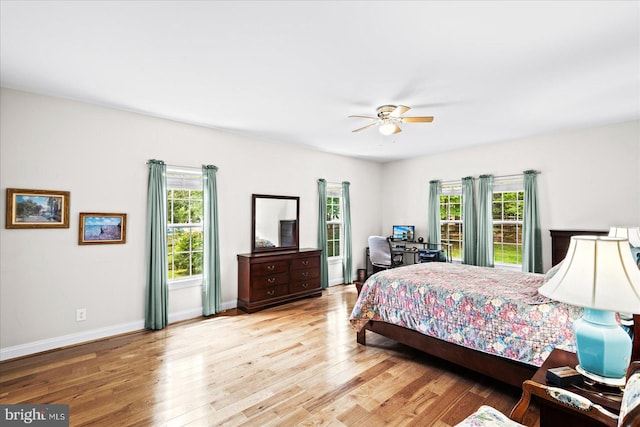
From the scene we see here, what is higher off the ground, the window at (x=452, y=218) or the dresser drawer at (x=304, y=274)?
the window at (x=452, y=218)

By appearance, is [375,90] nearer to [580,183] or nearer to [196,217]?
[196,217]

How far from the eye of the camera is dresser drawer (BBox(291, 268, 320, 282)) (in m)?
4.98

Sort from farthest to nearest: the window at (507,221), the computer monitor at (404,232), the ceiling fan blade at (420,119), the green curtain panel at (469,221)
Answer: the computer monitor at (404,232) < the green curtain panel at (469,221) < the window at (507,221) < the ceiling fan blade at (420,119)

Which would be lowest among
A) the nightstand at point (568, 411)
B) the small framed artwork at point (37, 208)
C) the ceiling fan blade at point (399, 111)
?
the nightstand at point (568, 411)

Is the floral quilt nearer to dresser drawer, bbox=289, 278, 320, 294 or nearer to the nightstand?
the nightstand

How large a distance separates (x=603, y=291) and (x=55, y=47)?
381 centimetres

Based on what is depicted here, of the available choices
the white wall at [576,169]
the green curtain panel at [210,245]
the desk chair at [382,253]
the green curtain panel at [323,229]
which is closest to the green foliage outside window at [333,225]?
the green curtain panel at [323,229]

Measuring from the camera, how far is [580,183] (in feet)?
14.5

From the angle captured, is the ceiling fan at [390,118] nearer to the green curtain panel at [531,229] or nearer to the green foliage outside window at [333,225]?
the green curtain panel at [531,229]

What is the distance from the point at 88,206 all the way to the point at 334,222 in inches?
161

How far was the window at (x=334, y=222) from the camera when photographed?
6188 millimetres

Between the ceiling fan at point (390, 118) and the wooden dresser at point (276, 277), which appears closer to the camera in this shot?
the ceiling fan at point (390, 118)

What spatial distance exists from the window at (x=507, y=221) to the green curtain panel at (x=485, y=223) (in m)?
0.15

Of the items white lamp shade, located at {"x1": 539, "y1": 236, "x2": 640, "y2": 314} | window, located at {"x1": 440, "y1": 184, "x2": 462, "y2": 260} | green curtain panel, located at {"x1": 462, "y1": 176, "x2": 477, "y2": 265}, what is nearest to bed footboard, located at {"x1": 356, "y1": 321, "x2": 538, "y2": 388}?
white lamp shade, located at {"x1": 539, "y1": 236, "x2": 640, "y2": 314}
